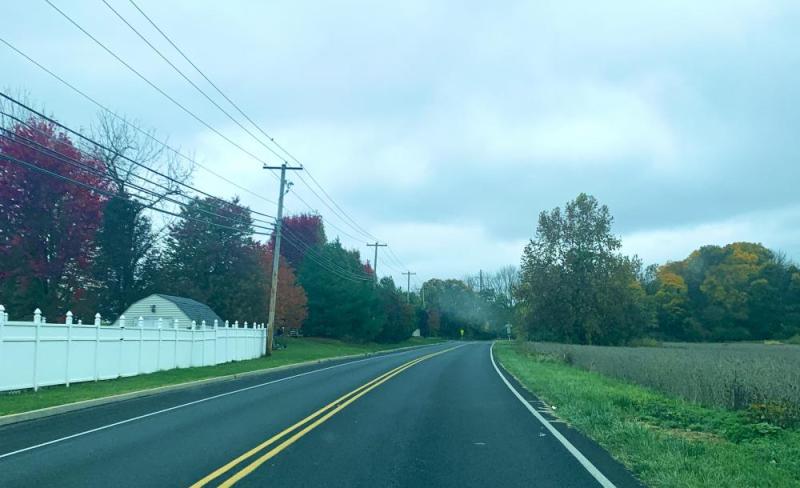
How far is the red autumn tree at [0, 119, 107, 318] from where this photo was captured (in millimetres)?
41844

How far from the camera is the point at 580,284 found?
194 feet

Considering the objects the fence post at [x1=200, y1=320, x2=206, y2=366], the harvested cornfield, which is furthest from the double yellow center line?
the fence post at [x1=200, y1=320, x2=206, y2=366]

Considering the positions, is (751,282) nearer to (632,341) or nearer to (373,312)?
(632,341)

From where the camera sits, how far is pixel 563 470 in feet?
29.2

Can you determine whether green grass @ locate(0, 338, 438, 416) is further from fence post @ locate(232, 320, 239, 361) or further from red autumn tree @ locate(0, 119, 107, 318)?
red autumn tree @ locate(0, 119, 107, 318)

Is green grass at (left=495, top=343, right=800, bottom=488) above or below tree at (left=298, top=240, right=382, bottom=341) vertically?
below

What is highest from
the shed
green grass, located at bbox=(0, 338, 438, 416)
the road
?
the shed

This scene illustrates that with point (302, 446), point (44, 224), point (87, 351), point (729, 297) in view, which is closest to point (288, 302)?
point (44, 224)

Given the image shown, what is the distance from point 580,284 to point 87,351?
44911mm

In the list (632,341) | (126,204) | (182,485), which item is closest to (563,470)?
(182,485)

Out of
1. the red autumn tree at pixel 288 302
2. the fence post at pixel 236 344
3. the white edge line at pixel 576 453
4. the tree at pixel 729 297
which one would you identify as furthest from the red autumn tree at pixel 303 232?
the white edge line at pixel 576 453

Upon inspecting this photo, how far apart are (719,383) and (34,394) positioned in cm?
1715

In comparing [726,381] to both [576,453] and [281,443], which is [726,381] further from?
[281,443]

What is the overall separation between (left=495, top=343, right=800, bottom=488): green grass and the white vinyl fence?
1431cm
